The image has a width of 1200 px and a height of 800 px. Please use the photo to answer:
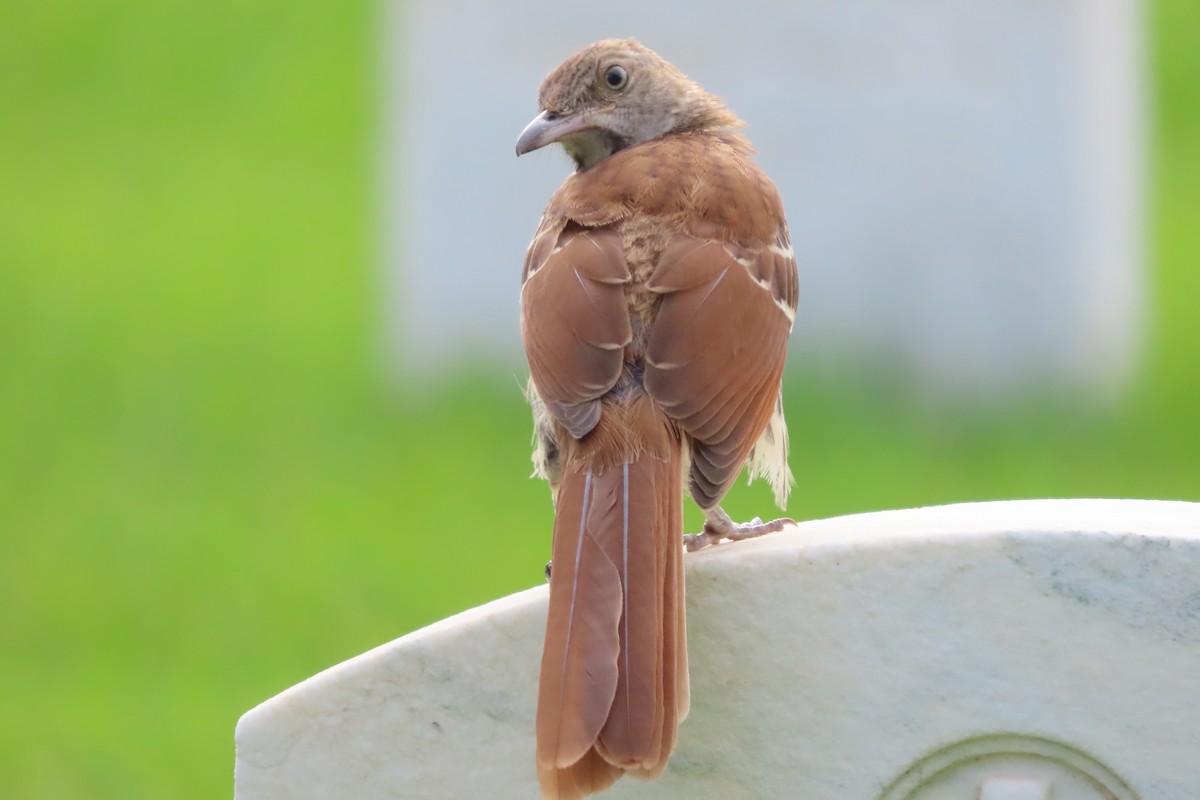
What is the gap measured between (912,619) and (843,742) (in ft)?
0.72

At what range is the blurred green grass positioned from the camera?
7.23m

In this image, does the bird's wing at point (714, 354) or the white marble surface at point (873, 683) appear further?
the bird's wing at point (714, 354)

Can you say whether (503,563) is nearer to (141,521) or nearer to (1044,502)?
(141,521)

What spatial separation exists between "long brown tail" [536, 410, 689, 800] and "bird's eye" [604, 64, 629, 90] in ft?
5.35

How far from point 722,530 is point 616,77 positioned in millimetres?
1299

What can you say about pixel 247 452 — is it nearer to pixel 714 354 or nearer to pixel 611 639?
pixel 714 354

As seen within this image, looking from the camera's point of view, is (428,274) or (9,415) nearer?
(428,274)

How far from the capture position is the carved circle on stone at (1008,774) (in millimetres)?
3035

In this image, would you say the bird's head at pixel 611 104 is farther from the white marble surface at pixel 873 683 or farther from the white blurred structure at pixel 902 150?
the white blurred structure at pixel 902 150

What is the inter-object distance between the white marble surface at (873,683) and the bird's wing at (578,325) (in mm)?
519

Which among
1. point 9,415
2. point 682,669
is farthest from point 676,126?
point 9,415

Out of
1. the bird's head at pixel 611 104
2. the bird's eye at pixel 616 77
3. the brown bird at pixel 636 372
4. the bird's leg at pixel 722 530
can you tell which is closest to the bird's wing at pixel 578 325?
the brown bird at pixel 636 372

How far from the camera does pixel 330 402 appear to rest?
9.81 metres

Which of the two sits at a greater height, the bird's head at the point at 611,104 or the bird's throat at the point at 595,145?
the bird's head at the point at 611,104
